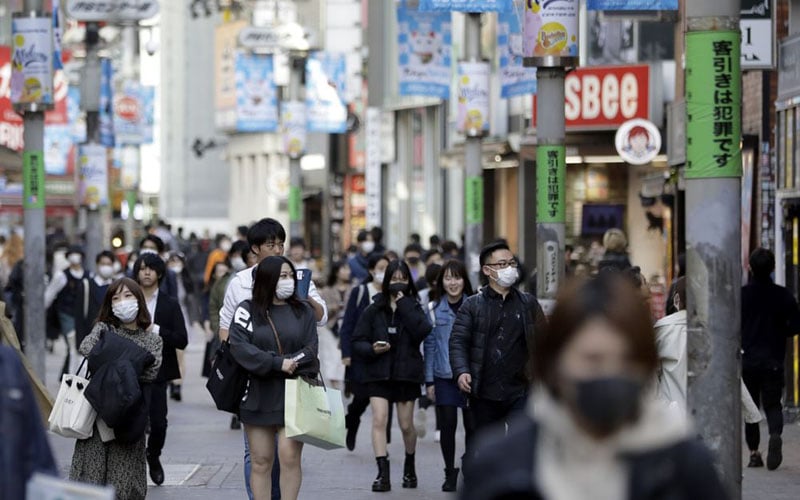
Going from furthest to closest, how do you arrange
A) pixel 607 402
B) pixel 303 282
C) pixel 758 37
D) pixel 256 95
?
pixel 256 95 < pixel 758 37 < pixel 303 282 < pixel 607 402

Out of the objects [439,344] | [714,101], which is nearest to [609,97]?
[439,344]

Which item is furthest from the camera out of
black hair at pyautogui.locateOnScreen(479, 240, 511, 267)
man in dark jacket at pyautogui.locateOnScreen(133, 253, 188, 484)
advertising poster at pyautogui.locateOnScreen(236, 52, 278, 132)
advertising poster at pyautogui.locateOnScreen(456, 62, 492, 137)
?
advertising poster at pyautogui.locateOnScreen(236, 52, 278, 132)

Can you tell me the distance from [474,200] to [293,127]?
15215 millimetres

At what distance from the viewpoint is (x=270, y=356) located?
10.1 metres

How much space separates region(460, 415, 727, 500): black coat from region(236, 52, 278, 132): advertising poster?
4519 centimetres

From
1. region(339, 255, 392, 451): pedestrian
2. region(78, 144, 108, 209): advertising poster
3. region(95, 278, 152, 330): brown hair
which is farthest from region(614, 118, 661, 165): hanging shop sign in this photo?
region(95, 278, 152, 330): brown hair

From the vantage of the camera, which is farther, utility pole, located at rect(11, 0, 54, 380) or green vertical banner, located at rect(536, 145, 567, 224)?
utility pole, located at rect(11, 0, 54, 380)

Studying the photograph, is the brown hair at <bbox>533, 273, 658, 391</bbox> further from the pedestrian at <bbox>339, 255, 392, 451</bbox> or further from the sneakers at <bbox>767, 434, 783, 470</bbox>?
the sneakers at <bbox>767, 434, 783, 470</bbox>

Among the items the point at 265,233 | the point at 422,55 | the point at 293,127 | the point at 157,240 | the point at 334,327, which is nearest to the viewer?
the point at 265,233

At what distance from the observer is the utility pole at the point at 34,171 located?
18562mm

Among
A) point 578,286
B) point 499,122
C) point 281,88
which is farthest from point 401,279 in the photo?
point 281,88

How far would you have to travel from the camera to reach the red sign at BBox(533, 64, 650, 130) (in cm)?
2792

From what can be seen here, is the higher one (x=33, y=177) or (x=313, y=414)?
(x=33, y=177)

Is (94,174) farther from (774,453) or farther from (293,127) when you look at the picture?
(774,453)
